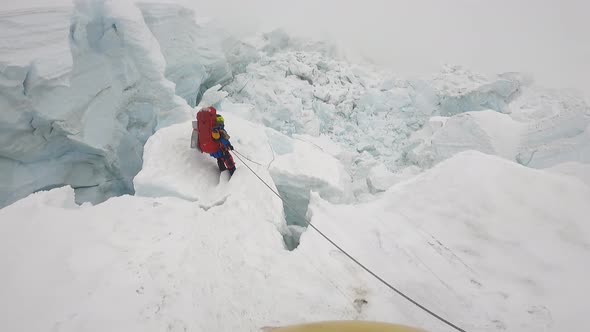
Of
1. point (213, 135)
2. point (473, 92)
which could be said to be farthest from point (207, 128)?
point (473, 92)

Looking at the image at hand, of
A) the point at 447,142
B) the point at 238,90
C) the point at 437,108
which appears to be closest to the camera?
the point at 447,142

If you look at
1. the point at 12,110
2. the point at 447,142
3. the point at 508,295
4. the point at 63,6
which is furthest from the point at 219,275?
the point at 447,142

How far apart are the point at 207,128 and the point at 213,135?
0.18 meters

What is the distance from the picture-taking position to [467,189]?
8.94ft

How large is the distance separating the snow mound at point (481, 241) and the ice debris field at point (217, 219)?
1cm

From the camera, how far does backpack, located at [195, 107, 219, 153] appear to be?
3.90 m

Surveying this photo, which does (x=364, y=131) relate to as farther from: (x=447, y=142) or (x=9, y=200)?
(x=9, y=200)

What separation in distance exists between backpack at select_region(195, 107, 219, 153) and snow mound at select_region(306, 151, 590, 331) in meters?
1.68

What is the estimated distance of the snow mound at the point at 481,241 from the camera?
188 cm

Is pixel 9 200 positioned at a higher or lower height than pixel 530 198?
lower

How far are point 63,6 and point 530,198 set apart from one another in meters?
6.77

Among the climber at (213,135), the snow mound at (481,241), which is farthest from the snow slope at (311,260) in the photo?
the climber at (213,135)

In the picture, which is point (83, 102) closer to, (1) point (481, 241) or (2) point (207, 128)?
(2) point (207, 128)

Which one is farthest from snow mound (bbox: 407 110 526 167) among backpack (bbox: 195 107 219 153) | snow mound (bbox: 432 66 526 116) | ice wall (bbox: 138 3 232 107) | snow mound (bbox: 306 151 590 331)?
ice wall (bbox: 138 3 232 107)
